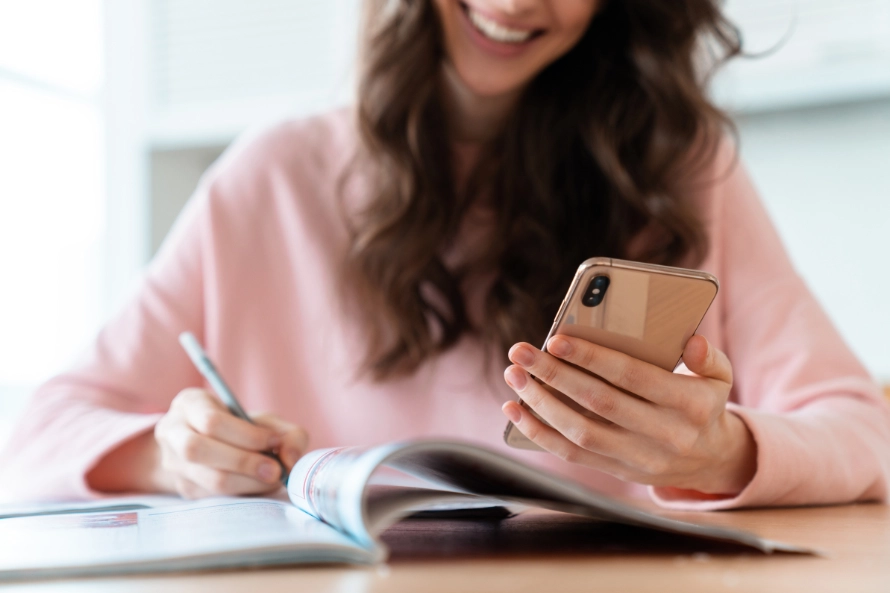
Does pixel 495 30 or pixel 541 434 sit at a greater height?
pixel 495 30

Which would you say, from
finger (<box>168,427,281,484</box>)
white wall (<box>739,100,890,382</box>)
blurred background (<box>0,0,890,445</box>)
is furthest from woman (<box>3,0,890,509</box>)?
white wall (<box>739,100,890,382</box>)

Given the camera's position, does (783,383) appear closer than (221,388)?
No

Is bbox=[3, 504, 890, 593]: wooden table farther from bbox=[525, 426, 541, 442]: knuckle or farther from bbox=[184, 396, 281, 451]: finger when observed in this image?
bbox=[184, 396, 281, 451]: finger

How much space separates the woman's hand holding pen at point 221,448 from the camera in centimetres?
68

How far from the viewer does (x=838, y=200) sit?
7.63 ft

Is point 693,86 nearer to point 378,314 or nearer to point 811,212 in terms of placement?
point 378,314

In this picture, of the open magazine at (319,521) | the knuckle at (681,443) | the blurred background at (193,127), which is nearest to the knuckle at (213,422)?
the open magazine at (319,521)

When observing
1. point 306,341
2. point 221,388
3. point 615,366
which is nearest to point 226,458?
point 221,388

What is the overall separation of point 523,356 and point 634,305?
82mm

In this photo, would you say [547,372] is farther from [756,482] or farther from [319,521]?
[756,482]

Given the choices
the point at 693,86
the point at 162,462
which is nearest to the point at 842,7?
the point at 693,86

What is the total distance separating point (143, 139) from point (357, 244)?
1.92 meters

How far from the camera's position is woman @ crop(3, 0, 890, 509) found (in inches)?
40.8

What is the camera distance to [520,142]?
3.83 feet
